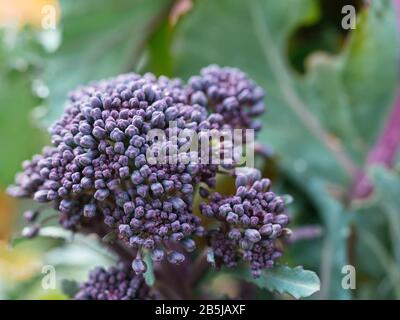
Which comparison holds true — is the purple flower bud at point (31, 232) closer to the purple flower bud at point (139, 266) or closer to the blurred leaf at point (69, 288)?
the blurred leaf at point (69, 288)

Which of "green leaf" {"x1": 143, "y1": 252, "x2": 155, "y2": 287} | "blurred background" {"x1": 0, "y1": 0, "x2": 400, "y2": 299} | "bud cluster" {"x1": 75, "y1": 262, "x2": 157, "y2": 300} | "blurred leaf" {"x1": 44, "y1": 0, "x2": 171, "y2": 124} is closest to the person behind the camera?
"green leaf" {"x1": 143, "y1": 252, "x2": 155, "y2": 287}

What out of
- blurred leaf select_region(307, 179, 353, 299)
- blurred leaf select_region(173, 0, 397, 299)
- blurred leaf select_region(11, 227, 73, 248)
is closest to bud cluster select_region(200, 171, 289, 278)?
blurred leaf select_region(11, 227, 73, 248)

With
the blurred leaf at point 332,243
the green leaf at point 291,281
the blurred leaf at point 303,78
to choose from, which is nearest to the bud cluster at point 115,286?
the green leaf at point 291,281

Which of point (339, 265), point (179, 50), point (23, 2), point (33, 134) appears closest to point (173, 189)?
point (339, 265)

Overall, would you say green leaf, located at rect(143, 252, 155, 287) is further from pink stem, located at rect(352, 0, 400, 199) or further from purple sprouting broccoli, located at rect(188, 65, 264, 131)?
pink stem, located at rect(352, 0, 400, 199)

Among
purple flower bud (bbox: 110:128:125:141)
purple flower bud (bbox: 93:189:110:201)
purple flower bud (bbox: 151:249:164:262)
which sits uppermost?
purple flower bud (bbox: 110:128:125:141)

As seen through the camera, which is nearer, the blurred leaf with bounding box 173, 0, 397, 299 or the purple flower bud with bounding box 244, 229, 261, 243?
the purple flower bud with bounding box 244, 229, 261, 243

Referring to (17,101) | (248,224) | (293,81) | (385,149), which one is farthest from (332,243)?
(17,101)
